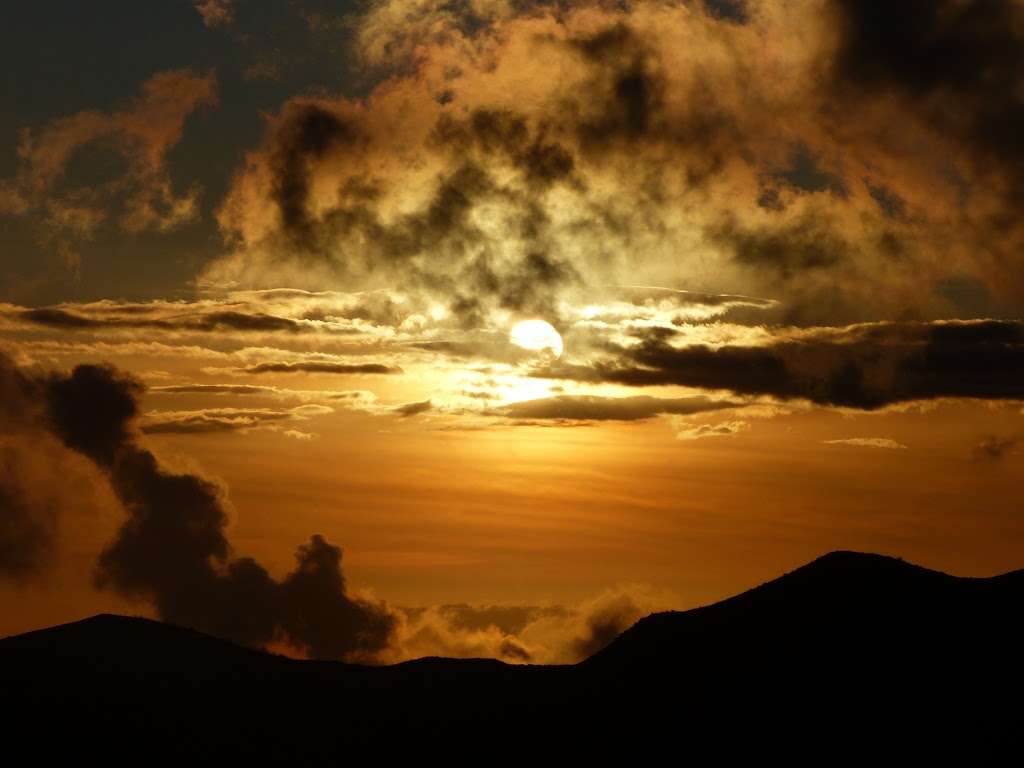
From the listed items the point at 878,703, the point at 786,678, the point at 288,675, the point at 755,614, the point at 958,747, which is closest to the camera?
the point at 958,747

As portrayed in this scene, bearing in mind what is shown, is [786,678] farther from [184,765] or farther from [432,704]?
[184,765]

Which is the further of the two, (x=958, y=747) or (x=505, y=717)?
(x=505, y=717)

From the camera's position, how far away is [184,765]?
399ft

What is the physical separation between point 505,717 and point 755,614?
96.6ft

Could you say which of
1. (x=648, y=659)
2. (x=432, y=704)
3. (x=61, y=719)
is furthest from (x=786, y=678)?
(x=61, y=719)

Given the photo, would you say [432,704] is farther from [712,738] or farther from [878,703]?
[878,703]

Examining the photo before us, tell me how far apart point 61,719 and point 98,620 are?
2191cm

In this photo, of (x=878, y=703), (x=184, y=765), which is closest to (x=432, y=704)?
(x=184, y=765)

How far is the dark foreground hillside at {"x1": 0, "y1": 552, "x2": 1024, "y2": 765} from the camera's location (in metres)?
112

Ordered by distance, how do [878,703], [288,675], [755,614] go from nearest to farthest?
1. [878,703]
2. [755,614]
3. [288,675]

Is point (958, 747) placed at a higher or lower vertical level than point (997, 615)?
lower

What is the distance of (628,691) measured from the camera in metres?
130

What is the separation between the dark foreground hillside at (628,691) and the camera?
4400 inches

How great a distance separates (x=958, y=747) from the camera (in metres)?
103
